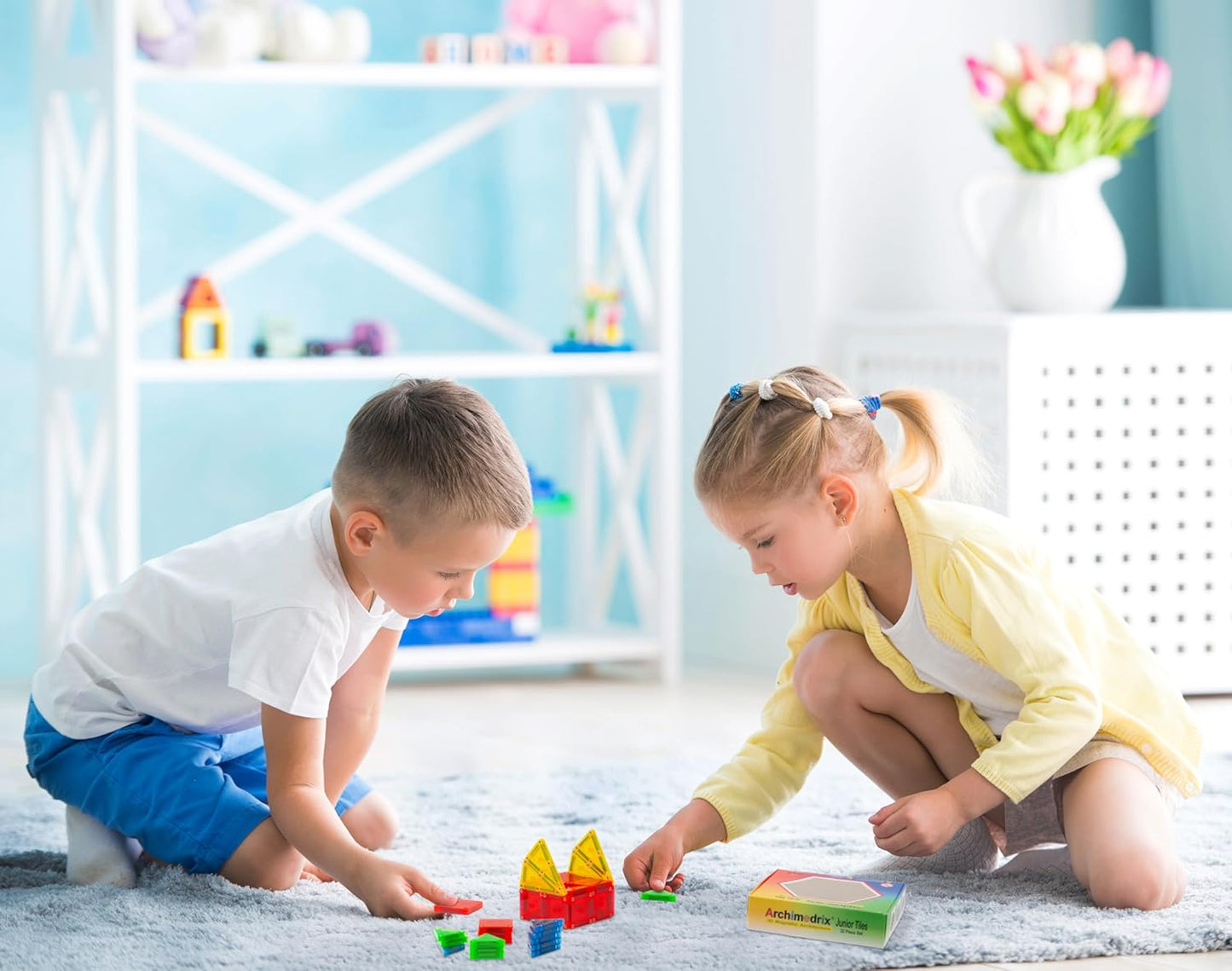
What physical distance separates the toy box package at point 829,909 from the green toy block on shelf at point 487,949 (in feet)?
0.66

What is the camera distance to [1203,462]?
2477mm

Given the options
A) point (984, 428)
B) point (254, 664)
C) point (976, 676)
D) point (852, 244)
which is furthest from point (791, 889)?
point (852, 244)

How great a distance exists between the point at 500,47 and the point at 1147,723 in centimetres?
152

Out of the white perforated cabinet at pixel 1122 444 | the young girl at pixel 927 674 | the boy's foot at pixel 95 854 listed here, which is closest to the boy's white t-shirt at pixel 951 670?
the young girl at pixel 927 674

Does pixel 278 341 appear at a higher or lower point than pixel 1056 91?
lower

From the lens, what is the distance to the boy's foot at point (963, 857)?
1.52m

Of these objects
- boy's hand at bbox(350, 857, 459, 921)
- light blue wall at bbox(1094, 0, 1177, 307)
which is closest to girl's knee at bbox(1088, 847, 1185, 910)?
boy's hand at bbox(350, 857, 459, 921)

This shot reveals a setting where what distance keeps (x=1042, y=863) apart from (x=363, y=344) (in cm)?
136

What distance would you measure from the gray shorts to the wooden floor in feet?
1.88

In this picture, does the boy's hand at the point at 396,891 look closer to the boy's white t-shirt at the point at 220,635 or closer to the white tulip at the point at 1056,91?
the boy's white t-shirt at the point at 220,635

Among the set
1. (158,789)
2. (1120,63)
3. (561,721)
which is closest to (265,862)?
(158,789)

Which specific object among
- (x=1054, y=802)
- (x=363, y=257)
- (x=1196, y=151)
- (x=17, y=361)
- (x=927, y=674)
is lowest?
(x=1054, y=802)

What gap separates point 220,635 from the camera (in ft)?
4.77

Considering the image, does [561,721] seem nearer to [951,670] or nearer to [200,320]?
[200,320]
